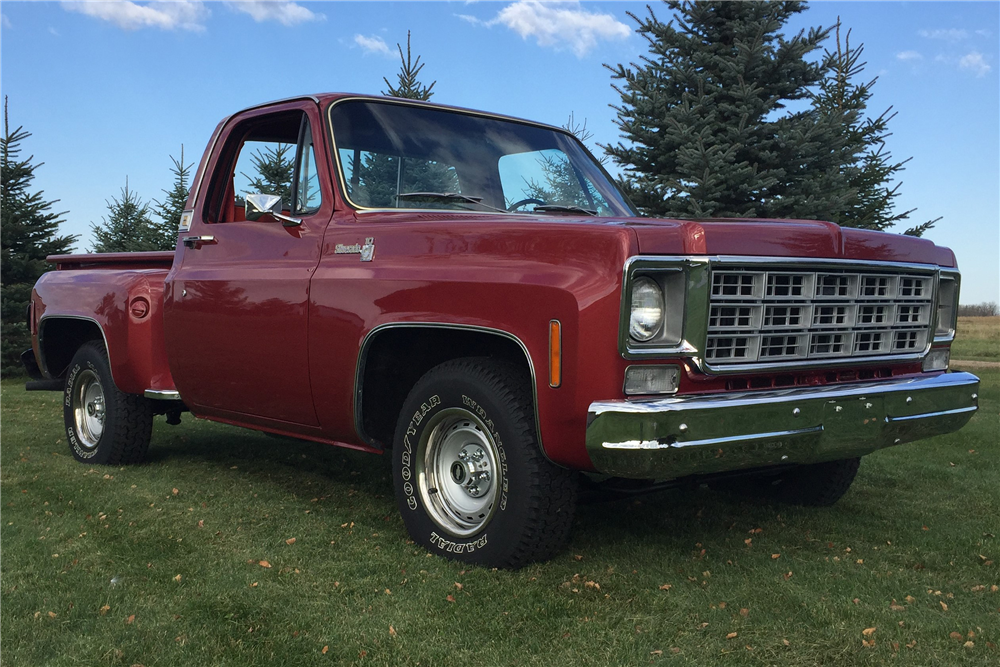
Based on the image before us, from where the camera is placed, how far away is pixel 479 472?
4.23m

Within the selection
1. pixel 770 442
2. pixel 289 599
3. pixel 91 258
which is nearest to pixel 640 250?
pixel 770 442

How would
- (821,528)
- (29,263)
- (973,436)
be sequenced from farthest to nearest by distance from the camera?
(29,263), (973,436), (821,528)

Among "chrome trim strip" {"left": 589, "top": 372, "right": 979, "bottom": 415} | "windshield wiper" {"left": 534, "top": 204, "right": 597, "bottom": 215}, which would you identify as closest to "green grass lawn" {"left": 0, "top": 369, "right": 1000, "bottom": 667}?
"chrome trim strip" {"left": 589, "top": 372, "right": 979, "bottom": 415}

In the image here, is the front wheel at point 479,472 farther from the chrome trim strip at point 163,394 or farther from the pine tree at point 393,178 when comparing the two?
the chrome trim strip at point 163,394

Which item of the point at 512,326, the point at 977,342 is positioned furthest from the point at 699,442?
the point at 977,342

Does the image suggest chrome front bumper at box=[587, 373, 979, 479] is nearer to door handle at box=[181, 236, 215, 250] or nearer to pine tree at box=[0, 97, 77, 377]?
door handle at box=[181, 236, 215, 250]

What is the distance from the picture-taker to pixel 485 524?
4.11 m

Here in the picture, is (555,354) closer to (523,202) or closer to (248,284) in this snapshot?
(523,202)

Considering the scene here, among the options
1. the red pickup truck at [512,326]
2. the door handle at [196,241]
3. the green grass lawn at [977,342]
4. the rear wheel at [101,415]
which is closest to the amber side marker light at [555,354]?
the red pickup truck at [512,326]

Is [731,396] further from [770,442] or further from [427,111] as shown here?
[427,111]

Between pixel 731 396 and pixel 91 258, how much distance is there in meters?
5.23

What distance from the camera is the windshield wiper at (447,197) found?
4.89 m

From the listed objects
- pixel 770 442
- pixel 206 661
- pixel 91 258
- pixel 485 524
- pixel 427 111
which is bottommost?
pixel 206 661

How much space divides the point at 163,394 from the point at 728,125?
26.8ft
